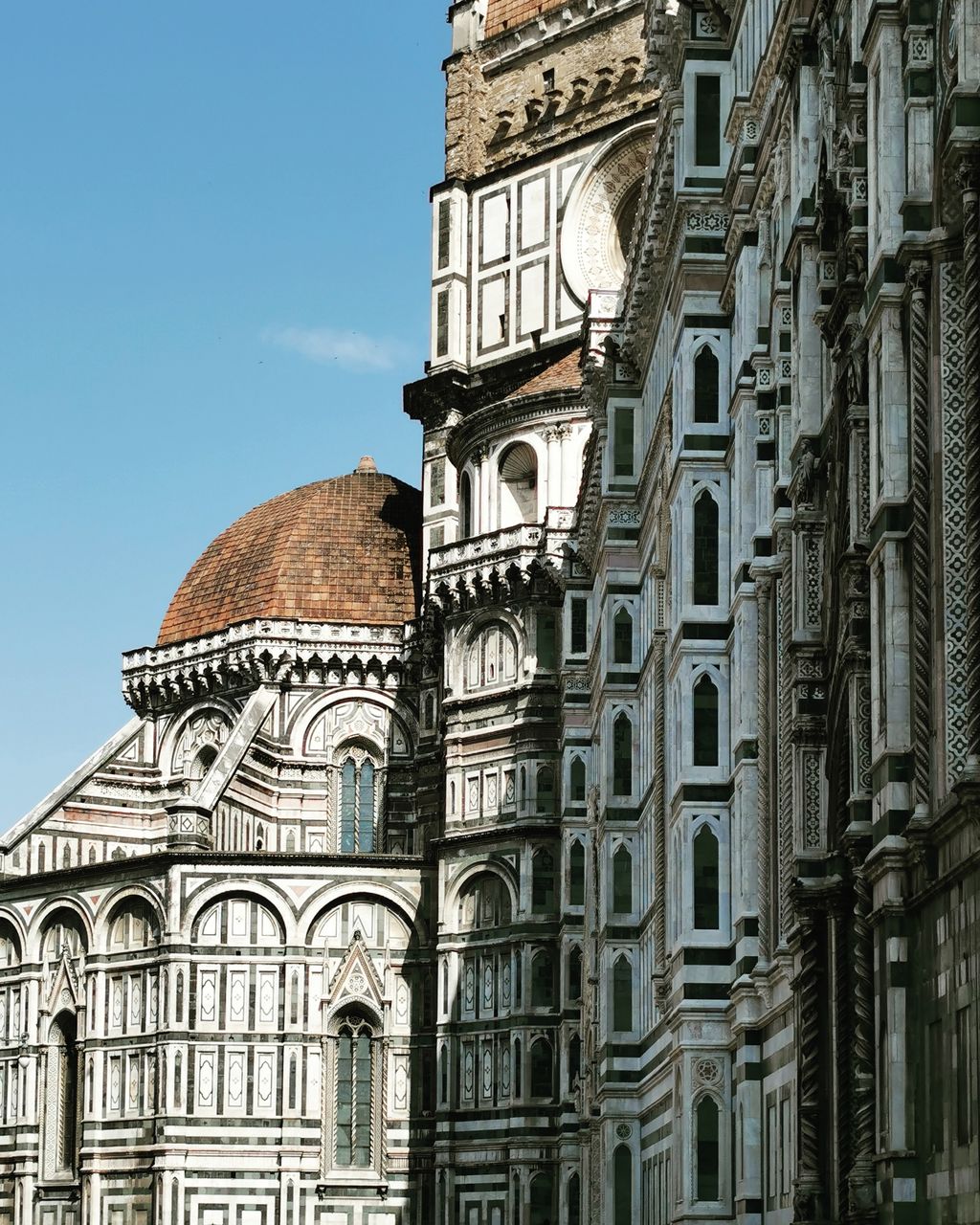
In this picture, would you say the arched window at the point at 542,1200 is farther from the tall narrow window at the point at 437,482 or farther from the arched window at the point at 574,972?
the tall narrow window at the point at 437,482

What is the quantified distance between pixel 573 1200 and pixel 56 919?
1670cm

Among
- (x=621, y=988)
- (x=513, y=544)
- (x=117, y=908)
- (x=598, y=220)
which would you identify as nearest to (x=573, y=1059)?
(x=513, y=544)

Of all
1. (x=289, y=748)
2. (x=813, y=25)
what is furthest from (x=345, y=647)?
(x=813, y=25)

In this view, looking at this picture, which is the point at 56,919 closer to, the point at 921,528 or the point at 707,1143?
the point at 707,1143

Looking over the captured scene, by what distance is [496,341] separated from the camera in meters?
70.1

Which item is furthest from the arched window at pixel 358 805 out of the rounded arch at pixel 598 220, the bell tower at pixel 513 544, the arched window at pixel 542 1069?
the rounded arch at pixel 598 220

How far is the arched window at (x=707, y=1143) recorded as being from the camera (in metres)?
35.2

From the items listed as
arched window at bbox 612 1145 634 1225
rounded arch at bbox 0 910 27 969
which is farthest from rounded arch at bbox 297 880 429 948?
arched window at bbox 612 1145 634 1225

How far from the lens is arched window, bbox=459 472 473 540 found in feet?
223

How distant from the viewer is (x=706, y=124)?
38156 mm

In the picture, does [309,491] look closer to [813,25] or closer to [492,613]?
[492,613]

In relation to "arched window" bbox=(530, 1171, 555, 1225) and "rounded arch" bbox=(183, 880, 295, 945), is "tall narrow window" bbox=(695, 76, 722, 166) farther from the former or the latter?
"rounded arch" bbox=(183, 880, 295, 945)

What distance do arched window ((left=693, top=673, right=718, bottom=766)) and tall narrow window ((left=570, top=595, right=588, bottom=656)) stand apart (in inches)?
906

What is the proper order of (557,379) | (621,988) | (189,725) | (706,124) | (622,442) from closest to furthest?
(706,124)
(621,988)
(622,442)
(557,379)
(189,725)
